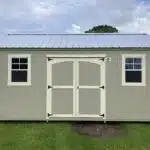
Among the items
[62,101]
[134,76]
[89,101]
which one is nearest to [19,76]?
[62,101]

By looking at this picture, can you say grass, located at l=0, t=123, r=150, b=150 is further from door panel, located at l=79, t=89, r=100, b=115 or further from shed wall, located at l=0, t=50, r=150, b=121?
door panel, located at l=79, t=89, r=100, b=115

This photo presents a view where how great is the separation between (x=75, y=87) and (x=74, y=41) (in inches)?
93.2

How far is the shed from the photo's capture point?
13398 mm

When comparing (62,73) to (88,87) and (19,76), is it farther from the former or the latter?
(19,76)

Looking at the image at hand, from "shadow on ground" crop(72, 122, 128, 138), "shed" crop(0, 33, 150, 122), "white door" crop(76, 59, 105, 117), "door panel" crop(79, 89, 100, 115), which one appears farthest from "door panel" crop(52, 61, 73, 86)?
"shadow on ground" crop(72, 122, 128, 138)

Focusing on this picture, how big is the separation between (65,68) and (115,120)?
2693 millimetres

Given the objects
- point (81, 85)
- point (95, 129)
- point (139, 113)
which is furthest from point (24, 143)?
point (139, 113)

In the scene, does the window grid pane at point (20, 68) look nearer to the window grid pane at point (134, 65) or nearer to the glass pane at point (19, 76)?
the glass pane at point (19, 76)

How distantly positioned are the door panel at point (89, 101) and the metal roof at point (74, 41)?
173cm

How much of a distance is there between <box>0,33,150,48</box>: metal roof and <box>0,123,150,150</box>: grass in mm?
3032

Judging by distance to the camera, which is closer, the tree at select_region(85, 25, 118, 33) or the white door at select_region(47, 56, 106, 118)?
the white door at select_region(47, 56, 106, 118)

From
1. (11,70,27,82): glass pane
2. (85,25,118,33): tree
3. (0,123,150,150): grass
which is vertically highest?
(85,25,118,33): tree

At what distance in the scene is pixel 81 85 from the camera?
44.3 feet

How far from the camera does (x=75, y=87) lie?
13.5m
